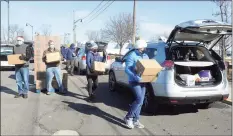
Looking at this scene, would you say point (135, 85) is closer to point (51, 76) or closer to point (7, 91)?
point (51, 76)

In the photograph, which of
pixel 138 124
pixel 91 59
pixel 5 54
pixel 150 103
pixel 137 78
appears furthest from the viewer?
pixel 5 54

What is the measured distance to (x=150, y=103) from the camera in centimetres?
741

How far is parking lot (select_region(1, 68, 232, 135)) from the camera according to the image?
6.22 meters

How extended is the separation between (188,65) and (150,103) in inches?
48.7

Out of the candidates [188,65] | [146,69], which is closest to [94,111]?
[146,69]

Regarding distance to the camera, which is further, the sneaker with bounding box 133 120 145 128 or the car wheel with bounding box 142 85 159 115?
the car wheel with bounding box 142 85 159 115

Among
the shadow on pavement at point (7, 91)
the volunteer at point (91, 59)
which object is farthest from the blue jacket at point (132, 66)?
the shadow on pavement at point (7, 91)

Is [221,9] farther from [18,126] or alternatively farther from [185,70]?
[18,126]

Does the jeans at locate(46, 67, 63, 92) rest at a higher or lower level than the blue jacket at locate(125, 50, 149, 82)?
lower

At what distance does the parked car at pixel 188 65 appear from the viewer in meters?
6.85

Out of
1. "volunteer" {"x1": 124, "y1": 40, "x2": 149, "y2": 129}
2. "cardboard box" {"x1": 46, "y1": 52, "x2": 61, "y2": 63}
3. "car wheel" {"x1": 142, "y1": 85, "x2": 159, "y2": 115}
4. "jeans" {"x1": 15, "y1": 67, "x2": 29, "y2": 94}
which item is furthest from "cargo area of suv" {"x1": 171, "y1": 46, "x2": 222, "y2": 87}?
"jeans" {"x1": 15, "y1": 67, "x2": 29, "y2": 94}

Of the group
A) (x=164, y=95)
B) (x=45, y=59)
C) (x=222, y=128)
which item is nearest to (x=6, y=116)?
(x=45, y=59)

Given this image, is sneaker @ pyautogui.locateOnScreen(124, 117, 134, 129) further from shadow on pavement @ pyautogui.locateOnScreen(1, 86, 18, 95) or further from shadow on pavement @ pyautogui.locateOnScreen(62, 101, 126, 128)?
shadow on pavement @ pyautogui.locateOnScreen(1, 86, 18, 95)

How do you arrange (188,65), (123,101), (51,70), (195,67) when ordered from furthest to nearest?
1. (51,70)
2. (123,101)
3. (195,67)
4. (188,65)
